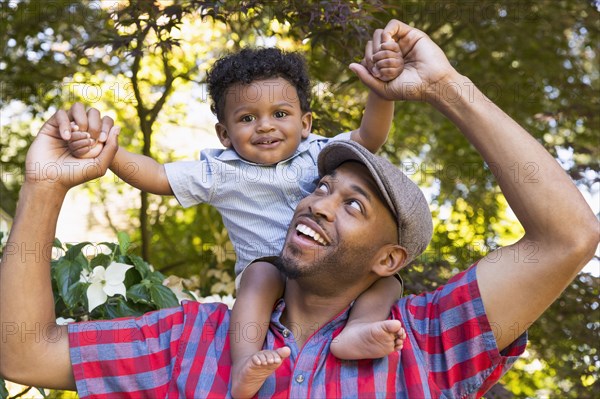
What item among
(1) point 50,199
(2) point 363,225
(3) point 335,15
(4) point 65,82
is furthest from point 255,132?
(4) point 65,82

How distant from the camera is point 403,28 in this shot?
2203mm

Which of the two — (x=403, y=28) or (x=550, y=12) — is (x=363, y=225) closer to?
(x=403, y=28)

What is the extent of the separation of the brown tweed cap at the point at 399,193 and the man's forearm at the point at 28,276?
750 mm

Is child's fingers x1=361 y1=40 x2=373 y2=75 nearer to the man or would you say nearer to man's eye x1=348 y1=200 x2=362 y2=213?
the man

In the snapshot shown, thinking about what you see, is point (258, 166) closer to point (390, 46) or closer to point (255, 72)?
point (255, 72)

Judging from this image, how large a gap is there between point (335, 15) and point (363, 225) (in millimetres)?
1299

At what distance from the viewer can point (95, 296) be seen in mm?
2670

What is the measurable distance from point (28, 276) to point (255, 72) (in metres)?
0.98

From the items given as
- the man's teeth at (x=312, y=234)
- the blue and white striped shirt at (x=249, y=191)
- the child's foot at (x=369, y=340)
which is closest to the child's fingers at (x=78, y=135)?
the blue and white striped shirt at (x=249, y=191)

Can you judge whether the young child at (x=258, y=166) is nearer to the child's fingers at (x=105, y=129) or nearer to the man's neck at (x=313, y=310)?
the man's neck at (x=313, y=310)

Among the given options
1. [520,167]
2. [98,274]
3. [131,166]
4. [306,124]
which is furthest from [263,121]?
[520,167]

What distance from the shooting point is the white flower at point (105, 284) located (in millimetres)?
2668

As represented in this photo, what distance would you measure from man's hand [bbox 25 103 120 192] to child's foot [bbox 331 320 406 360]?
2.44 feet

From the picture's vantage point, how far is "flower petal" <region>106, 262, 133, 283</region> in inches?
105
